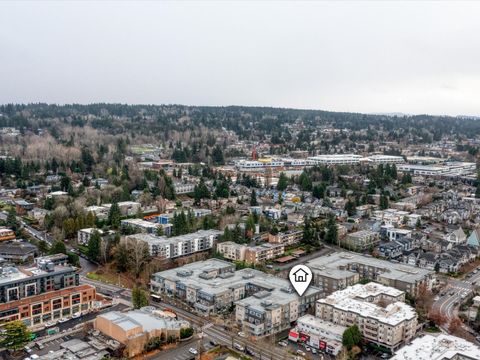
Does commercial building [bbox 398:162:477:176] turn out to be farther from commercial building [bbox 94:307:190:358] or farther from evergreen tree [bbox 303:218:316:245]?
commercial building [bbox 94:307:190:358]

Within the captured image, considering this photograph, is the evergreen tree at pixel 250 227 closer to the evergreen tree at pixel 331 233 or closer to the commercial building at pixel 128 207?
the evergreen tree at pixel 331 233

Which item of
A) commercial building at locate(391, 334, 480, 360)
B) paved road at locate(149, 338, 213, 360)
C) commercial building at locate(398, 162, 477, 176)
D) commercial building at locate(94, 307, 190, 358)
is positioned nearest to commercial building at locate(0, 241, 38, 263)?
commercial building at locate(94, 307, 190, 358)

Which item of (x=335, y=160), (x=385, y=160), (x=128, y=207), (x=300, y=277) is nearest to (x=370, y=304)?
(x=300, y=277)

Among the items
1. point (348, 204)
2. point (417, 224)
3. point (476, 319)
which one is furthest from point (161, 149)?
point (476, 319)

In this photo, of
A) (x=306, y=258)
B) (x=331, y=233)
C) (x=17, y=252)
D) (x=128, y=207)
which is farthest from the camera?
(x=128, y=207)

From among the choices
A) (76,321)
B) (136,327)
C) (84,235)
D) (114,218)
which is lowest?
(76,321)

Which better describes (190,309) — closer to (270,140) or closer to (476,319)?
(476,319)

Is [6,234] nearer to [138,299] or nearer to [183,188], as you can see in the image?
[138,299]
